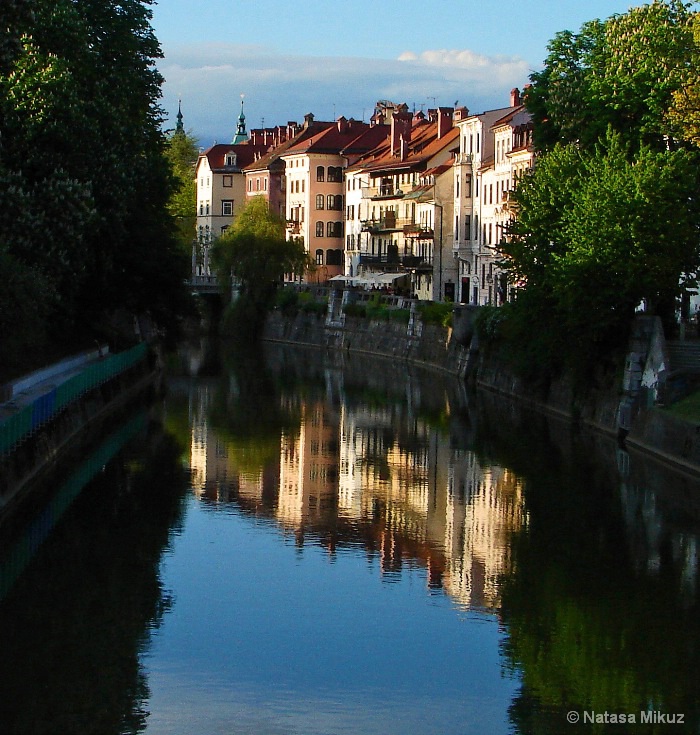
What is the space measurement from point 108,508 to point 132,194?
18.4m

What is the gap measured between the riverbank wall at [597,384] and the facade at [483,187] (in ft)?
26.0

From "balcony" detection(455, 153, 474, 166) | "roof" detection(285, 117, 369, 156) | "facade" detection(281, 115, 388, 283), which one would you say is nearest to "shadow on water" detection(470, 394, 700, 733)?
"balcony" detection(455, 153, 474, 166)

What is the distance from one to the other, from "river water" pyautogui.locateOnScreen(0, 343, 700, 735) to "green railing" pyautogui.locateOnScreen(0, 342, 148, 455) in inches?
61.1

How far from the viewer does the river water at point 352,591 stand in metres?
21.4

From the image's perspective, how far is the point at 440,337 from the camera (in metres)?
79.0

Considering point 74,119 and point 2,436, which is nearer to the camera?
point 2,436

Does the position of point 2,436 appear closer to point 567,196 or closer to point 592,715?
point 592,715

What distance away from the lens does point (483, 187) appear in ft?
322

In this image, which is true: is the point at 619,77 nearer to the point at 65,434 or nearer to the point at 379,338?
the point at 65,434

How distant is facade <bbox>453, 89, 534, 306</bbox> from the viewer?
92.0 metres

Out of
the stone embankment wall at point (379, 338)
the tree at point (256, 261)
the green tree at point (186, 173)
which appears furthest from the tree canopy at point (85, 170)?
the green tree at point (186, 173)

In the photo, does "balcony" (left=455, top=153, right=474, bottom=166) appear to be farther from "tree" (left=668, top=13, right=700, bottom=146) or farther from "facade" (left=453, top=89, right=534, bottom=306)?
"tree" (left=668, top=13, right=700, bottom=146)

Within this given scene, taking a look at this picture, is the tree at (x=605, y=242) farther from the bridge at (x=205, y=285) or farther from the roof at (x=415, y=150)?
the bridge at (x=205, y=285)

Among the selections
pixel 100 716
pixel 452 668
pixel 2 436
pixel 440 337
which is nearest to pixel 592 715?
pixel 452 668
